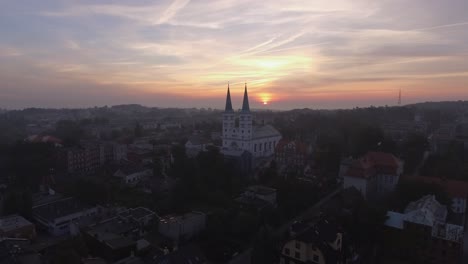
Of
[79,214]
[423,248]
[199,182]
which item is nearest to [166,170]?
[199,182]

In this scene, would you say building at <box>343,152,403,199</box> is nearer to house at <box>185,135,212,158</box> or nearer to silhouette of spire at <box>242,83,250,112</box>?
silhouette of spire at <box>242,83,250,112</box>

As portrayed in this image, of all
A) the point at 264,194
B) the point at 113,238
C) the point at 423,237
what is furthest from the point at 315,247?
the point at 113,238

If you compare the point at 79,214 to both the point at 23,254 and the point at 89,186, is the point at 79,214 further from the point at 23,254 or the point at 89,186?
the point at 23,254

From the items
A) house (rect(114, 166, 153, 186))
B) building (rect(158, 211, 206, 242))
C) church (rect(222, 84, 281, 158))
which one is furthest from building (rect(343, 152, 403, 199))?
house (rect(114, 166, 153, 186))

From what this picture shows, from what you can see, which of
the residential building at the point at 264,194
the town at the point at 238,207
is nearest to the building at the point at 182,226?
the town at the point at 238,207

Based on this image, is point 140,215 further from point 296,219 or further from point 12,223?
point 296,219

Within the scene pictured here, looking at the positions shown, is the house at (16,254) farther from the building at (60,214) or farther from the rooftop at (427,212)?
the rooftop at (427,212)
